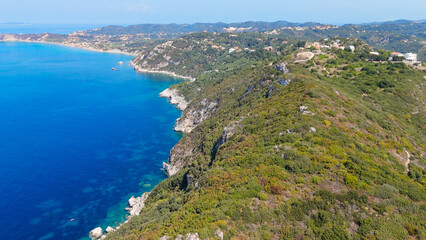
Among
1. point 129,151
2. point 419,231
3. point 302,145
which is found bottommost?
point 129,151

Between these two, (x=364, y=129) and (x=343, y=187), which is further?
(x=364, y=129)

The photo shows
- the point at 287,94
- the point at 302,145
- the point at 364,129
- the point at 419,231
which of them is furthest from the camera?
the point at 287,94

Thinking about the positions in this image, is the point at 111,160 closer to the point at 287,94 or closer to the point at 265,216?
the point at 287,94

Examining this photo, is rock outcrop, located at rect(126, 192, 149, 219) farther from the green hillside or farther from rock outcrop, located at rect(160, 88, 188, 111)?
rock outcrop, located at rect(160, 88, 188, 111)

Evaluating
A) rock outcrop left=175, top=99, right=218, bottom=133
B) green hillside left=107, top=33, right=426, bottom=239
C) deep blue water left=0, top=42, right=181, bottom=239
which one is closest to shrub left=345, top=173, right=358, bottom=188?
green hillside left=107, top=33, right=426, bottom=239

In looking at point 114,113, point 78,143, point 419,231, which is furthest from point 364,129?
point 114,113
